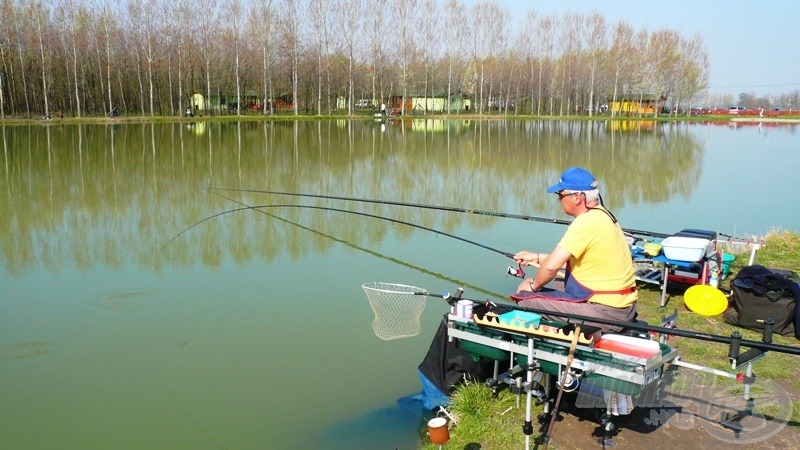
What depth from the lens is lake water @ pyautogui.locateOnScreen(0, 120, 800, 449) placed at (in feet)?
13.0

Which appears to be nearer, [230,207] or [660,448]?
[660,448]

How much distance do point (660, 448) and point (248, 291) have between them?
4075 mm

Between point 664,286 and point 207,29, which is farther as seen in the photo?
point 207,29

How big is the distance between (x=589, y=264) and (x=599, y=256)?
7 centimetres

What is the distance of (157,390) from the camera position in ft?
13.9

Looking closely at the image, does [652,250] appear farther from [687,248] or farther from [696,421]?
[696,421]

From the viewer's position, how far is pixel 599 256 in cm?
338

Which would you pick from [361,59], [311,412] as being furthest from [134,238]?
[361,59]

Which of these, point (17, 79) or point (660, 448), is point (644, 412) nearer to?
point (660, 448)

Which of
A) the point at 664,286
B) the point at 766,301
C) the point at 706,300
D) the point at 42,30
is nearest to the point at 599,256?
the point at 766,301

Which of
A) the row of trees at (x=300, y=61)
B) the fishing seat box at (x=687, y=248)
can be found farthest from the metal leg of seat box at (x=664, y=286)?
the row of trees at (x=300, y=61)

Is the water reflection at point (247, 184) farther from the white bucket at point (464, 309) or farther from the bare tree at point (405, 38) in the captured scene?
the bare tree at point (405, 38)

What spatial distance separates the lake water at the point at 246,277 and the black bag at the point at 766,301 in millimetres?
2050

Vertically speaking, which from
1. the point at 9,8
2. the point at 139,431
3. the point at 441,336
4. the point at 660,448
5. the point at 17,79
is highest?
the point at 9,8
